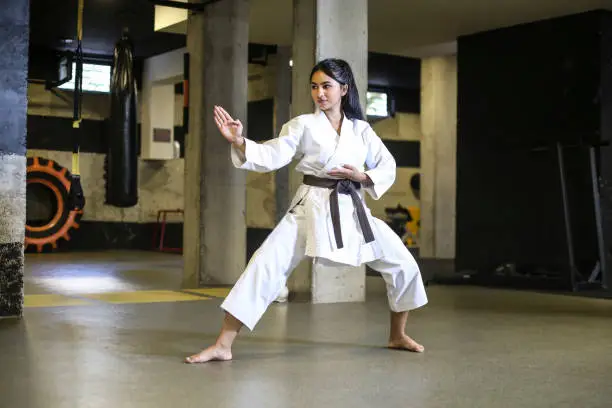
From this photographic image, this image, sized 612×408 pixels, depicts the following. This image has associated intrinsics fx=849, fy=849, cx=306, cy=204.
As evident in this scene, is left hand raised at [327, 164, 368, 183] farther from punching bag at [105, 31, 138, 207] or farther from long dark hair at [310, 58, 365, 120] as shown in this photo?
punching bag at [105, 31, 138, 207]

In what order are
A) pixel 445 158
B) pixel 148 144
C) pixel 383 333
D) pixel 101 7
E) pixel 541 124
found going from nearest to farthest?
pixel 383 333
pixel 541 124
pixel 101 7
pixel 445 158
pixel 148 144

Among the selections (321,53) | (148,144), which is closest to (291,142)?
(321,53)

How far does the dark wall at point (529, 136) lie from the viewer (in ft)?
26.6

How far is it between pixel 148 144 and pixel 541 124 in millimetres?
8003

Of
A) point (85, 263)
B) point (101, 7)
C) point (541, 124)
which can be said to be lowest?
point (85, 263)

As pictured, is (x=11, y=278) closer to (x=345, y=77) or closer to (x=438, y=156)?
(x=345, y=77)

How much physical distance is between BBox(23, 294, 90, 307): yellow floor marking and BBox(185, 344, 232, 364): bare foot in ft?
8.19

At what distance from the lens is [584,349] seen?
4094 mm

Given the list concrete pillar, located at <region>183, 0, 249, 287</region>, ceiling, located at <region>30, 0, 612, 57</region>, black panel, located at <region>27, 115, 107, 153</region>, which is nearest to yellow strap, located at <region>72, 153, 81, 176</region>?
concrete pillar, located at <region>183, 0, 249, 287</region>

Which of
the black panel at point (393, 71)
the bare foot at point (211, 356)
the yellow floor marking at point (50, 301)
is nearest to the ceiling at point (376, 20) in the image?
the black panel at point (393, 71)

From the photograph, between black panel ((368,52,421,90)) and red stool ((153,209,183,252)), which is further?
red stool ((153,209,183,252))

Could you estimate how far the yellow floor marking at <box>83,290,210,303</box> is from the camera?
6.16 m

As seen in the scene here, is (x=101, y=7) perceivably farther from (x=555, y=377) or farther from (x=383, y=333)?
(x=555, y=377)

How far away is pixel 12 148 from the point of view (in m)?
4.93
